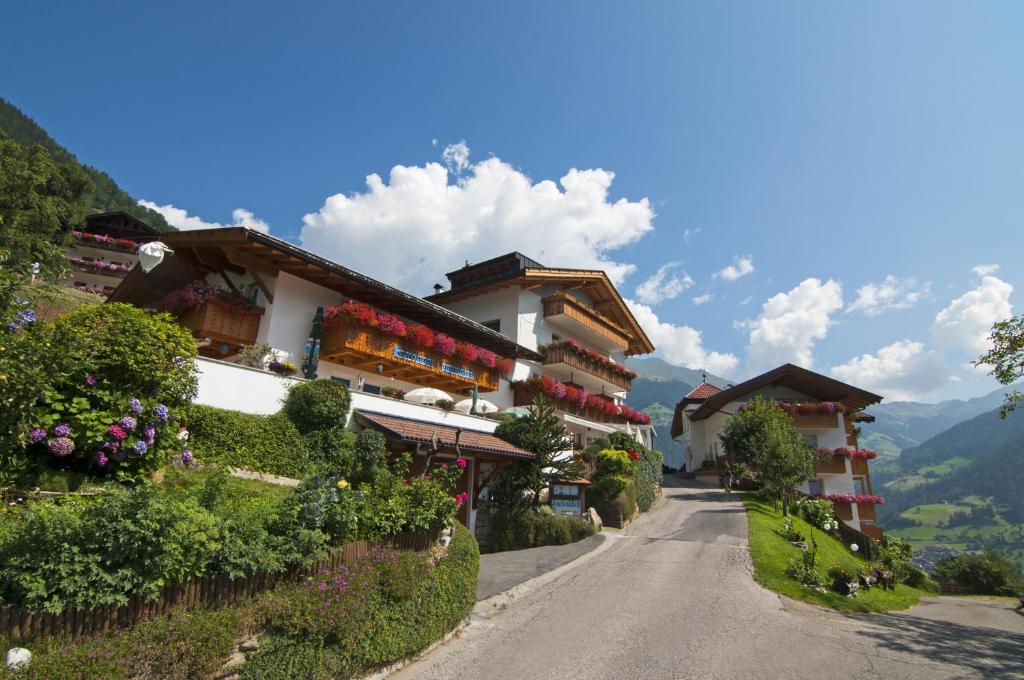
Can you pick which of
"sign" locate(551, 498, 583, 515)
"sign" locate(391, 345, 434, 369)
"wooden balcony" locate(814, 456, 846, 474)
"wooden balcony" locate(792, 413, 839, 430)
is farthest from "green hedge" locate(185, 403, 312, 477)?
"wooden balcony" locate(814, 456, 846, 474)

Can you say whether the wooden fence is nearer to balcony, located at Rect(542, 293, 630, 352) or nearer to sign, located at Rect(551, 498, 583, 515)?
sign, located at Rect(551, 498, 583, 515)

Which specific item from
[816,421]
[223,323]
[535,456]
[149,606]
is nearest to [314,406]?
[223,323]

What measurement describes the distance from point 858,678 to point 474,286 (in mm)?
25716

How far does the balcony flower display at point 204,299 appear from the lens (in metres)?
17.1

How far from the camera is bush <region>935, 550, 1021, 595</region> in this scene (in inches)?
1315

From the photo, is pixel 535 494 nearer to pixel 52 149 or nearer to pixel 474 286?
pixel 474 286

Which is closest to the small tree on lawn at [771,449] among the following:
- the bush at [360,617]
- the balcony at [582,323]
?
the balcony at [582,323]

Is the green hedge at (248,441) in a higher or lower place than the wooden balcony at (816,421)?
lower

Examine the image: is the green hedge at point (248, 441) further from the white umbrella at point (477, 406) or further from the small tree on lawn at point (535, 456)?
the small tree on lawn at point (535, 456)

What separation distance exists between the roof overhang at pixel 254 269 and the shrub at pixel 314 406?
16.8 feet

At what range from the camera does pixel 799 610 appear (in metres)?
13.2

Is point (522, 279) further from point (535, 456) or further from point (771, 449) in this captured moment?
point (771, 449)

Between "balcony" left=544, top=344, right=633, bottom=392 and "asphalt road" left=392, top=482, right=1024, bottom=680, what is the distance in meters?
14.3

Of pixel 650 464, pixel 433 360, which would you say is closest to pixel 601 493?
pixel 650 464
